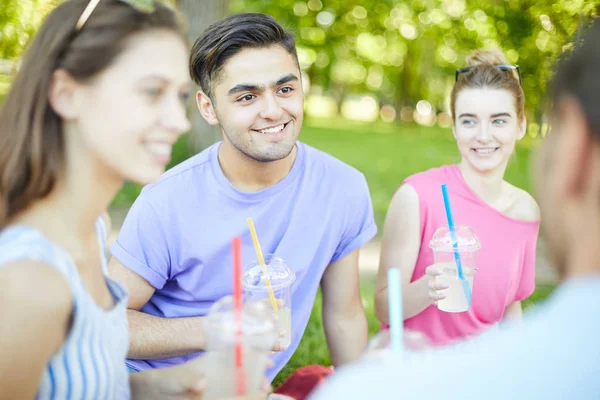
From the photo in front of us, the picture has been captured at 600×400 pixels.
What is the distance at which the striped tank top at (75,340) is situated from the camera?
1.54m

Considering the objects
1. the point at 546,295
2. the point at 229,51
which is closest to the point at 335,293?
the point at 229,51

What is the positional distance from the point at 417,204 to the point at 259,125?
0.81 meters

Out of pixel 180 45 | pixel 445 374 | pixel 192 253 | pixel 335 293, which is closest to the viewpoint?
pixel 445 374

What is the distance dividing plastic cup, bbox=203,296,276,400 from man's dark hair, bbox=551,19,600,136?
901 mm

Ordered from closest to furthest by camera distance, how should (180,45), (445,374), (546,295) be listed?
(445,374), (180,45), (546,295)

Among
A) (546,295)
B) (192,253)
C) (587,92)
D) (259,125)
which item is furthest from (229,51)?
(546,295)

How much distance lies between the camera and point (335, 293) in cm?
286

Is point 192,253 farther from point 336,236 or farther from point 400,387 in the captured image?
point 400,387

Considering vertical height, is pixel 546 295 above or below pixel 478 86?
below

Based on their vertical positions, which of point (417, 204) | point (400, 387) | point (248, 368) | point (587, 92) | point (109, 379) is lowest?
point (109, 379)

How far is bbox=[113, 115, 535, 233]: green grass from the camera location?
28.2 feet

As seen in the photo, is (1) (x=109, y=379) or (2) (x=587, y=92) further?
(1) (x=109, y=379)

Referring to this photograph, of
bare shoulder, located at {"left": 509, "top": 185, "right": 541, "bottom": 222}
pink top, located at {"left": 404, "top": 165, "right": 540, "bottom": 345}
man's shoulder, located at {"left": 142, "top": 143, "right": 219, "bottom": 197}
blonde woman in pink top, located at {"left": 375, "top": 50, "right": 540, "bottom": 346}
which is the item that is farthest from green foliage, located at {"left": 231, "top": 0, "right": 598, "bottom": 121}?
man's shoulder, located at {"left": 142, "top": 143, "right": 219, "bottom": 197}

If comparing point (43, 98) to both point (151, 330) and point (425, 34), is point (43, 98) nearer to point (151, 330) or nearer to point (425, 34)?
point (151, 330)
